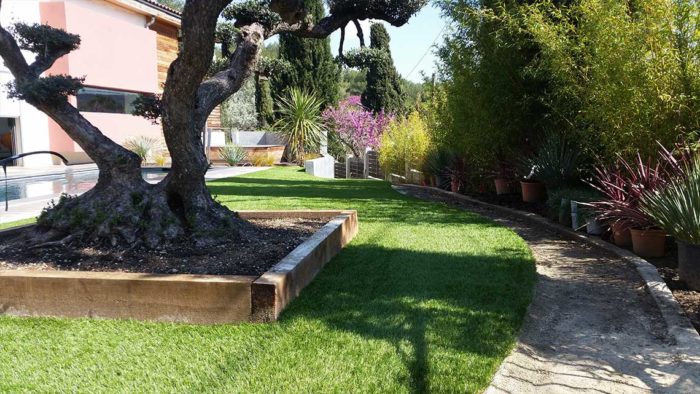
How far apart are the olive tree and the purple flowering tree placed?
16.0 m

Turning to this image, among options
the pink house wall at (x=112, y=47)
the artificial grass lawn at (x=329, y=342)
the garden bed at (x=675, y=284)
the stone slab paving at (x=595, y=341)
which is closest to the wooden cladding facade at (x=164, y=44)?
the pink house wall at (x=112, y=47)

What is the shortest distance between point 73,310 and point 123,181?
1.52 metres

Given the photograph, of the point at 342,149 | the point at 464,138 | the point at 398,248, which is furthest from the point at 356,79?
the point at 398,248

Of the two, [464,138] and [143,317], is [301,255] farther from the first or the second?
[464,138]

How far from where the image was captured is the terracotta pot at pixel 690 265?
4.21 meters

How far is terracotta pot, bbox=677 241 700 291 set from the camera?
4.21 meters

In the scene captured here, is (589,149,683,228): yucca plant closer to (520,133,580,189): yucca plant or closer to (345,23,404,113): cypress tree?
(520,133,580,189): yucca plant

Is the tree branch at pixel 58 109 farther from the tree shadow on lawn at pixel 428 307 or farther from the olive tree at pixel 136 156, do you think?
the tree shadow on lawn at pixel 428 307

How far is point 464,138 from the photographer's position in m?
9.79

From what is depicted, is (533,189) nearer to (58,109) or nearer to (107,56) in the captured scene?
(58,109)

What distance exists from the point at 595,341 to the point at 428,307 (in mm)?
1045

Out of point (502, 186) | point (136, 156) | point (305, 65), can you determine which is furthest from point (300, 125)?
point (136, 156)

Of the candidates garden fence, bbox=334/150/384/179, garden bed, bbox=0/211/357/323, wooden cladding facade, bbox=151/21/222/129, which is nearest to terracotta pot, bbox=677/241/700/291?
garden bed, bbox=0/211/357/323

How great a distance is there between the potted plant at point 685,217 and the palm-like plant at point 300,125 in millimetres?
16103
